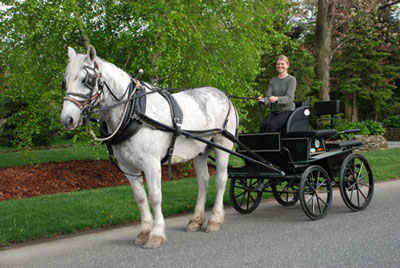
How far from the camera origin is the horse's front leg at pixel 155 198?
500cm

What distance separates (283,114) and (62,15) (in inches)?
211

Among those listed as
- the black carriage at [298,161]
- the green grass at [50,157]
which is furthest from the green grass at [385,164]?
the green grass at [50,157]

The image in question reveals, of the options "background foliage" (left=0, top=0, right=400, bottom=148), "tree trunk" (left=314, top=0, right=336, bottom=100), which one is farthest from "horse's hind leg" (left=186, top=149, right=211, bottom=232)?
"tree trunk" (left=314, top=0, right=336, bottom=100)

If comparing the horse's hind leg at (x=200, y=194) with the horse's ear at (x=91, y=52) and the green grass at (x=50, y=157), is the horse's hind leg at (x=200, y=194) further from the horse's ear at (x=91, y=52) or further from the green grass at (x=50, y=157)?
the green grass at (x=50, y=157)

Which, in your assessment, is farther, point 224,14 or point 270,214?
point 224,14

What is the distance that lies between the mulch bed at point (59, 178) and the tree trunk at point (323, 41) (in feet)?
32.8

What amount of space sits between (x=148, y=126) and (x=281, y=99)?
2.56 meters

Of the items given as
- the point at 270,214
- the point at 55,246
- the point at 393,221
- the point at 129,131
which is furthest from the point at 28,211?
the point at 393,221

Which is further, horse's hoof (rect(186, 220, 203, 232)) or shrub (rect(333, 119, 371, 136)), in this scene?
shrub (rect(333, 119, 371, 136))

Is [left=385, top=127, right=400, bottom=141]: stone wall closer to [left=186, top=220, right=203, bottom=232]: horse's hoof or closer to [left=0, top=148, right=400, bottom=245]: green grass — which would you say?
[left=0, top=148, right=400, bottom=245]: green grass

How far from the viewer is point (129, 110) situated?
4.95 m

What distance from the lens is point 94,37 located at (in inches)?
413

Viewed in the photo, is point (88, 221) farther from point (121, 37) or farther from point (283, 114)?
point (121, 37)

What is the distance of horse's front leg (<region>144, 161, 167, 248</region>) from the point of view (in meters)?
5.00
